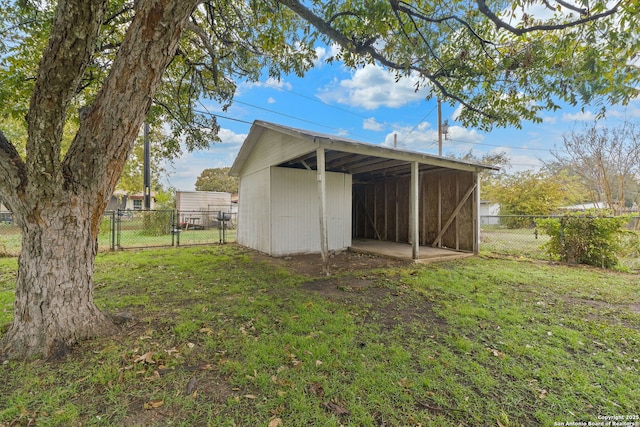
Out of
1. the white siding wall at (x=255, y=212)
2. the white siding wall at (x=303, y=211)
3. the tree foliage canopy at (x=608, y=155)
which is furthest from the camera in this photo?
the tree foliage canopy at (x=608, y=155)

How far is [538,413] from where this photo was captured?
173cm

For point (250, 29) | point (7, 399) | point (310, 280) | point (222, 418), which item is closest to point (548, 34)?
point (250, 29)

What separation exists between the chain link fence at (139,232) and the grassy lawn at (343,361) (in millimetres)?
Result: 4421

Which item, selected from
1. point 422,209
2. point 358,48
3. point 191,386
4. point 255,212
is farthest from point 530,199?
point 191,386

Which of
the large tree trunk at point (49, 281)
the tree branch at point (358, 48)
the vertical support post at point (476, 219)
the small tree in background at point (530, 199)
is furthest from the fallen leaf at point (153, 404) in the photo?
the small tree in background at point (530, 199)

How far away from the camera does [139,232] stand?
40.7ft

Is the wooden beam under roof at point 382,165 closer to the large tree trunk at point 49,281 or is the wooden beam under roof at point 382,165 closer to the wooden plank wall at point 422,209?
the wooden plank wall at point 422,209

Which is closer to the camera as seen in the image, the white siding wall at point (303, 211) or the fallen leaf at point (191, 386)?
the fallen leaf at point (191, 386)

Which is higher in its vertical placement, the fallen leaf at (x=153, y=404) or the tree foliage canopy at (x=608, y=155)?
the tree foliage canopy at (x=608, y=155)

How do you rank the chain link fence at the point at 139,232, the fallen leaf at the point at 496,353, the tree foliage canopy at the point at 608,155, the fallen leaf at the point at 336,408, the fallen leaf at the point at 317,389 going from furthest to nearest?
the tree foliage canopy at the point at 608,155, the chain link fence at the point at 139,232, the fallen leaf at the point at 496,353, the fallen leaf at the point at 317,389, the fallen leaf at the point at 336,408

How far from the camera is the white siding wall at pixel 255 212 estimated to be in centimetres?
784

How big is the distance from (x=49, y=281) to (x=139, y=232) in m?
11.7

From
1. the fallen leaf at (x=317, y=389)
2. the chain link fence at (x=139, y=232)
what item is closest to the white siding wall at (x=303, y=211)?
the chain link fence at (x=139, y=232)

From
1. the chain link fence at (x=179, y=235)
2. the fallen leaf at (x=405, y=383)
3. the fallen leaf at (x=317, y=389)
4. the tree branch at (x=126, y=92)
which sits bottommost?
the fallen leaf at (x=317, y=389)
